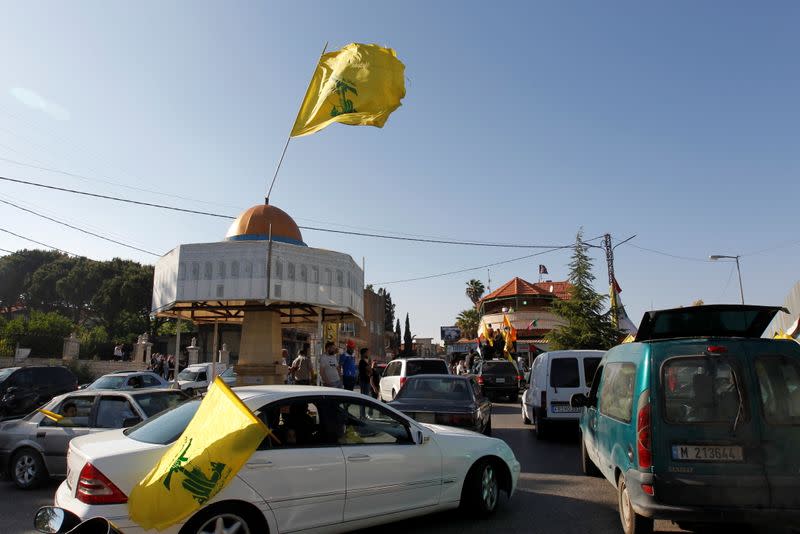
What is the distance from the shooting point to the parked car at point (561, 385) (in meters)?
11.5

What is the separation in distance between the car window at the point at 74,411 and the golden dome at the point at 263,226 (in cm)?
1265

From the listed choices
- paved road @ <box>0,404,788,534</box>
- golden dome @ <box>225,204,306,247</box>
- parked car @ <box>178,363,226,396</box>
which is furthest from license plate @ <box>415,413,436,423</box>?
parked car @ <box>178,363,226,396</box>

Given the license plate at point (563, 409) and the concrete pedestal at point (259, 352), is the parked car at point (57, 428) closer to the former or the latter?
the license plate at point (563, 409)

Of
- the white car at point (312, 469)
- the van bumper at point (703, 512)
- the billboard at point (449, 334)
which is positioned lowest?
the van bumper at point (703, 512)

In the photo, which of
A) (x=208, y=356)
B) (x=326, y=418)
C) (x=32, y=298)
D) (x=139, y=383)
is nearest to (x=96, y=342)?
(x=208, y=356)

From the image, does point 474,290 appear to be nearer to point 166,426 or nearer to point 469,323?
point 469,323

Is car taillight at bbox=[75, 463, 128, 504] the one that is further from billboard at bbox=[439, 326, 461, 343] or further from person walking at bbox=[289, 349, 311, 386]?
billboard at bbox=[439, 326, 461, 343]

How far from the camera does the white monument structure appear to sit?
17.7 meters

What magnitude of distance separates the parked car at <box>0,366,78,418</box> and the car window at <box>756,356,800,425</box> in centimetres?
1560

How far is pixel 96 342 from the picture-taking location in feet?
145

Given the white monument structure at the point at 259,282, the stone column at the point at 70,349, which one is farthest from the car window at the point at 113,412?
the stone column at the point at 70,349

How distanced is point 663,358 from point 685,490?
1.06 meters

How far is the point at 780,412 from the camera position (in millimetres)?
4660

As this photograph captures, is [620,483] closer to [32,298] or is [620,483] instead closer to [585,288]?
[585,288]
